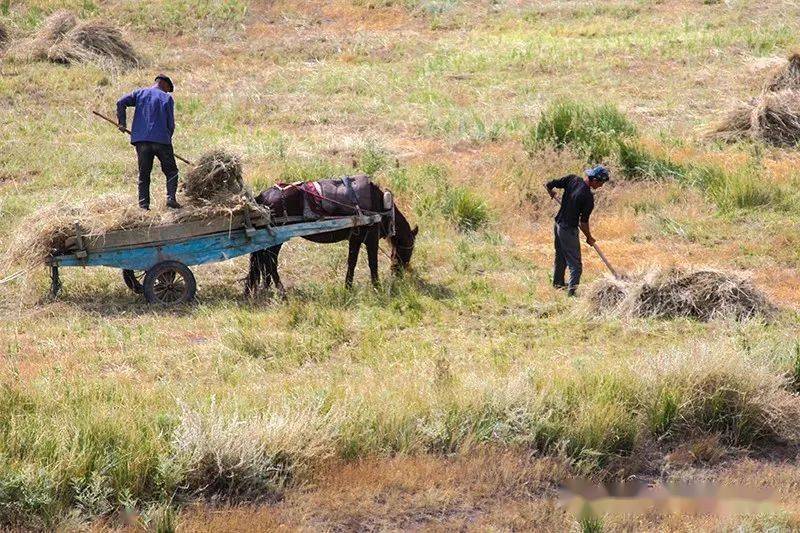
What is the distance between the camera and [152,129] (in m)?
12.1

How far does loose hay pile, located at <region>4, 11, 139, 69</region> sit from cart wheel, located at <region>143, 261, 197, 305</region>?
14.0m

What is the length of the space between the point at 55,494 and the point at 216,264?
6910mm

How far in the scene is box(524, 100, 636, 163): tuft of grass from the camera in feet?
59.1

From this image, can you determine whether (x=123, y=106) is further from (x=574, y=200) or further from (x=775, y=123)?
(x=775, y=123)

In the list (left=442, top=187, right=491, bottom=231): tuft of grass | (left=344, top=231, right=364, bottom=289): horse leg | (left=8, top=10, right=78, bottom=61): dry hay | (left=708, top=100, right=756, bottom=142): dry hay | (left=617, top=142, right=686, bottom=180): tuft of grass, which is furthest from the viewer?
(left=8, top=10, right=78, bottom=61): dry hay

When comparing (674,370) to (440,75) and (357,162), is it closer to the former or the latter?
(357,162)

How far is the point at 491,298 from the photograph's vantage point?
1265cm

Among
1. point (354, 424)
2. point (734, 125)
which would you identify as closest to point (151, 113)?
point (354, 424)

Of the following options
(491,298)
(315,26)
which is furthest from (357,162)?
(315,26)

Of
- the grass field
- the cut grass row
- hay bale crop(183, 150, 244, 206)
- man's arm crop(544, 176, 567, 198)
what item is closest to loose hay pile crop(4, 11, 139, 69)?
the grass field

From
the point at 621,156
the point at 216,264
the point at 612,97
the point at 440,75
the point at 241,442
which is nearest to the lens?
the point at 241,442

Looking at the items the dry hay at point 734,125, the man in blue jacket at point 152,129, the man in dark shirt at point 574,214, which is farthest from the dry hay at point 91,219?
the dry hay at point 734,125

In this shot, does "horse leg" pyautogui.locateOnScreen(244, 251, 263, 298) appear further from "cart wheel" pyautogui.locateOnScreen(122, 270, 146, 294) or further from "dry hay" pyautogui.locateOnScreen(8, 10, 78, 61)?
"dry hay" pyautogui.locateOnScreen(8, 10, 78, 61)

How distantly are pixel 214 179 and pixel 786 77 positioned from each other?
13479 mm
